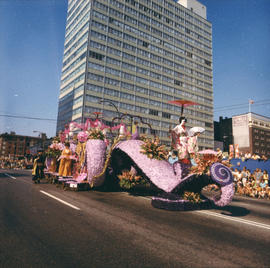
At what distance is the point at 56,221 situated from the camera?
4875 mm

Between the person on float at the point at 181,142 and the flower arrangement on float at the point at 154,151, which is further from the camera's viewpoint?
the person on float at the point at 181,142

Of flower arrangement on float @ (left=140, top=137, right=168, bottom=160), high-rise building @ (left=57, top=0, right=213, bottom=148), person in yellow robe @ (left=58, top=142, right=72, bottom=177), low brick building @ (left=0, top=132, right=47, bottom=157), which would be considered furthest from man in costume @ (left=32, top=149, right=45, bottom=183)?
low brick building @ (left=0, top=132, right=47, bottom=157)

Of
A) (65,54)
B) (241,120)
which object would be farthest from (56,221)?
(241,120)

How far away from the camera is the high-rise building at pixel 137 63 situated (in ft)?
184

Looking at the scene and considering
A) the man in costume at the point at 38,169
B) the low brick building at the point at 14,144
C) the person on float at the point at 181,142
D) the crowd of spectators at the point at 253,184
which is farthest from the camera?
the low brick building at the point at 14,144

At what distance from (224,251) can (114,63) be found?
60355mm

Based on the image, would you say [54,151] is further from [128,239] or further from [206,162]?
[128,239]

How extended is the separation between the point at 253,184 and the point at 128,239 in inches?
449

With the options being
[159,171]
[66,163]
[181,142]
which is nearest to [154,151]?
[159,171]

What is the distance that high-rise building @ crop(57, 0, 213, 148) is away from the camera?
5597 centimetres

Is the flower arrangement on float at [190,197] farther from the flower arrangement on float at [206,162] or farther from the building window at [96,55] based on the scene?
the building window at [96,55]

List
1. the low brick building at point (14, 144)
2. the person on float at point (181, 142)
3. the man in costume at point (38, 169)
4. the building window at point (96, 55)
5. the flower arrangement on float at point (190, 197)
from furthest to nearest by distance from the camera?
1. the low brick building at point (14, 144)
2. the building window at point (96, 55)
3. the man in costume at point (38, 169)
4. the person on float at point (181, 142)
5. the flower arrangement on float at point (190, 197)

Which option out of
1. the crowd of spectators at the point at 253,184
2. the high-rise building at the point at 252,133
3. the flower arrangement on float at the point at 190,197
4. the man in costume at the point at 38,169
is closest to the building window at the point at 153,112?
the high-rise building at the point at 252,133

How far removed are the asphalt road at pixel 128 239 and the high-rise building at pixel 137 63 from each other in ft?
148
